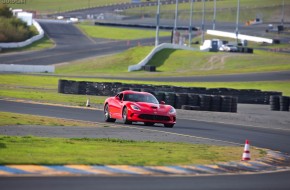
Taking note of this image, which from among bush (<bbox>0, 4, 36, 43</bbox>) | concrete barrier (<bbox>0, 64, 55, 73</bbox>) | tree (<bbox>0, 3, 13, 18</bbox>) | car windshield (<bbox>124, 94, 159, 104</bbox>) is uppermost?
tree (<bbox>0, 3, 13, 18</bbox>)

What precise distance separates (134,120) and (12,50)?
60748 mm

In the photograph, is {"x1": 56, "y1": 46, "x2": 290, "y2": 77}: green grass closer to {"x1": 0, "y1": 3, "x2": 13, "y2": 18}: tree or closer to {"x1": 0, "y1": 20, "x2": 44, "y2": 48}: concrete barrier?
{"x1": 0, "y1": 20, "x2": 44, "y2": 48}: concrete barrier

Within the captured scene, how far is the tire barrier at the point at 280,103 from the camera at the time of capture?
40031 millimetres

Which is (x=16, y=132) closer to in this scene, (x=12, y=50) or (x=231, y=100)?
(x=231, y=100)

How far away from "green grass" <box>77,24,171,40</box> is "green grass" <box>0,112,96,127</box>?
82.1 metres

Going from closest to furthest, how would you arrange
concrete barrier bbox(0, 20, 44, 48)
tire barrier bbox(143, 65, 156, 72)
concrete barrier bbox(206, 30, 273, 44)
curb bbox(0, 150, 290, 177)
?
curb bbox(0, 150, 290, 177), tire barrier bbox(143, 65, 156, 72), concrete barrier bbox(0, 20, 44, 48), concrete barrier bbox(206, 30, 273, 44)

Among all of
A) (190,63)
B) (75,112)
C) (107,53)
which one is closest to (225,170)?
(75,112)

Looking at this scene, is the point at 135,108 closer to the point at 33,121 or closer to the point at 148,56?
the point at 33,121

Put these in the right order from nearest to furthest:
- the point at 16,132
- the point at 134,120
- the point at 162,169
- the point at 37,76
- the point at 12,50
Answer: the point at 162,169 < the point at 16,132 < the point at 134,120 < the point at 37,76 < the point at 12,50

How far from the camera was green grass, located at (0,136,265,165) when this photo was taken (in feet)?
51.4

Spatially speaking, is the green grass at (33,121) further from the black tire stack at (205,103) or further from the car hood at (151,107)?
the black tire stack at (205,103)

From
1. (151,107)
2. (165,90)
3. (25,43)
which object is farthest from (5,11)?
(151,107)

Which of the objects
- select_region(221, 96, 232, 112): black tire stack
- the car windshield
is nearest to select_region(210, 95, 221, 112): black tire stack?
select_region(221, 96, 232, 112): black tire stack

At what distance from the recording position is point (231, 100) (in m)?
37.2
